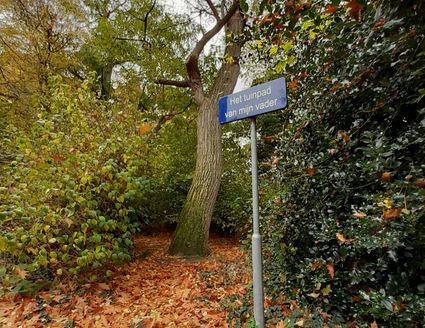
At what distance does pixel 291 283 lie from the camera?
2.62 m

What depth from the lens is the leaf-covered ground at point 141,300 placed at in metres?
2.60

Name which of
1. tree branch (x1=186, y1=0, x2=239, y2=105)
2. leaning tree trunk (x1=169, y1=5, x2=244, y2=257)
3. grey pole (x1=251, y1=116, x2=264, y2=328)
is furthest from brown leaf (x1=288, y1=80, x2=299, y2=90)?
tree branch (x1=186, y1=0, x2=239, y2=105)

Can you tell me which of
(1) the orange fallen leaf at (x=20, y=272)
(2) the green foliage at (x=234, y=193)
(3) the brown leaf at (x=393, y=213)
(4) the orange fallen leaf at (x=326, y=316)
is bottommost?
(4) the orange fallen leaf at (x=326, y=316)

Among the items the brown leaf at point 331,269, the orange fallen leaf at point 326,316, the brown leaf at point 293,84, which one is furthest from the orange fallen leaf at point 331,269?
the brown leaf at point 293,84

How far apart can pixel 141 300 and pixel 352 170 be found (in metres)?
2.58

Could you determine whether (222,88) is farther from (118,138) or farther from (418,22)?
(418,22)

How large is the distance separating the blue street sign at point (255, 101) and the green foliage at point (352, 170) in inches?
19.2

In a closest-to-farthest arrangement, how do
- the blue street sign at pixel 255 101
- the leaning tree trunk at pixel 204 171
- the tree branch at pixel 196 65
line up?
the blue street sign at pixel 255 101 → the leaning tree trunk at pixel 204 171 → the tree branch at pixel 196 65

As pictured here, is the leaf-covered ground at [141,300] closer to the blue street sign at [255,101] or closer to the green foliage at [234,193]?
the blue street sign at [255,101]

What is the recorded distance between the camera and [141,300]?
10.2 ft

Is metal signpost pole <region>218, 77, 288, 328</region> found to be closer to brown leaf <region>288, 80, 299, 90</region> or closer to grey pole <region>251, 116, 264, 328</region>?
grey pole <region>251, 116, 264, 328</region>

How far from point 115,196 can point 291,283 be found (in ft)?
7.44

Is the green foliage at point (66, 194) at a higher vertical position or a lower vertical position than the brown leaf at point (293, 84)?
lower

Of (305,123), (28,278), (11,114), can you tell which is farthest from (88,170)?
(11,114)
